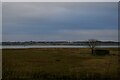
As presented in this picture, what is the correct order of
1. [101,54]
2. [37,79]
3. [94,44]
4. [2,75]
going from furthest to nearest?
[94,44] → [101,54] → [2,75] → [37,79]

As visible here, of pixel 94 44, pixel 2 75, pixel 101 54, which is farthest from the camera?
pixel 94 44

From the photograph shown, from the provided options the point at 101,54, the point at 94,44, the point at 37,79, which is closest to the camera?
the point at 37,79

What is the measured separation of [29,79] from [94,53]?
35850 mm

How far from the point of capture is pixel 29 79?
26.2m

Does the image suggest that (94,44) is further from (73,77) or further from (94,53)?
(73,77)

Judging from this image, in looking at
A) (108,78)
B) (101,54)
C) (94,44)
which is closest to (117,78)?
(108,78)

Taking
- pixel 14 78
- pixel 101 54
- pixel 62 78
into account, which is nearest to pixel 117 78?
pixel 62 78

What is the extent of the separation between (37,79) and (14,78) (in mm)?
2506

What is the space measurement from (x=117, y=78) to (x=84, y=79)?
140 inches

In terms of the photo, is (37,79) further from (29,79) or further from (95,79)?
(95,79)

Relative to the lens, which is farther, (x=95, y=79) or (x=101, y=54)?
(x=101, y=54)

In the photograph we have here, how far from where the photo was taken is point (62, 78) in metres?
27.2

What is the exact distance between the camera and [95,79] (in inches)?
1059

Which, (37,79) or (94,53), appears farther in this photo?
(94,53)
